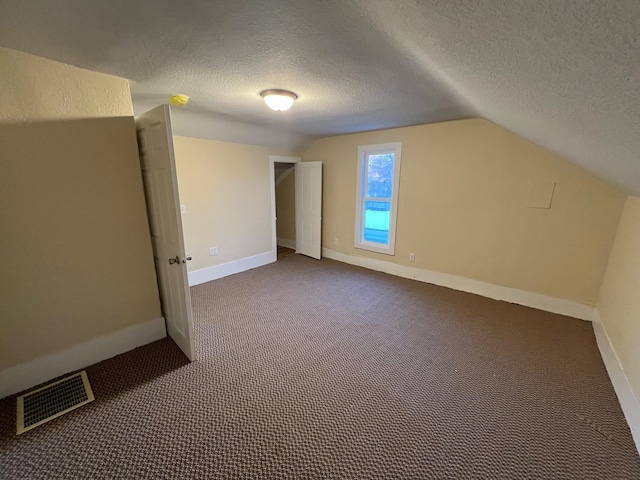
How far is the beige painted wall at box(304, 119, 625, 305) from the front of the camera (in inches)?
104

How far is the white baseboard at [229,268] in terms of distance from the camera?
11.9 feet

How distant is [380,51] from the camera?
146 cm

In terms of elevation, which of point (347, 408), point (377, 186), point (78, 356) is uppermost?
point (377, 186)

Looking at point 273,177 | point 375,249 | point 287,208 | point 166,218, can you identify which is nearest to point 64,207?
point 166,218

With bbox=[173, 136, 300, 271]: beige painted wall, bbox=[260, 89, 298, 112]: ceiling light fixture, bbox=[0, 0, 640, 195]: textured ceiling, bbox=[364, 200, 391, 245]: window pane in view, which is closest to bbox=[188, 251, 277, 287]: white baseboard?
bbox=[173, 136, 300, 271]: beige painted wall

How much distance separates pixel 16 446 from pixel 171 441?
2.77 ft

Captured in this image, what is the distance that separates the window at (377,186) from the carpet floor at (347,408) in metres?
1.64

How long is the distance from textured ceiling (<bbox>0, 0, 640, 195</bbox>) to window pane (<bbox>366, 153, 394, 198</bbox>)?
1725 mm

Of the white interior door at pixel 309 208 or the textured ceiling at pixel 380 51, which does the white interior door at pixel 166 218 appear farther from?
the white interior door at pixel 309 208

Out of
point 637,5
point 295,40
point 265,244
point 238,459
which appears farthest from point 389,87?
point 265,244

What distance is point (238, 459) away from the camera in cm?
137

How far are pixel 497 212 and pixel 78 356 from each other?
4.32 meters

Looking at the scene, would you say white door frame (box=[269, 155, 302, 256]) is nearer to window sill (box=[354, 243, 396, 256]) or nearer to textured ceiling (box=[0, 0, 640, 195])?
window sill (box=[354, 243, 396, 256])

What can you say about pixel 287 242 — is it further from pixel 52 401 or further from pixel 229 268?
pixel 52 401
